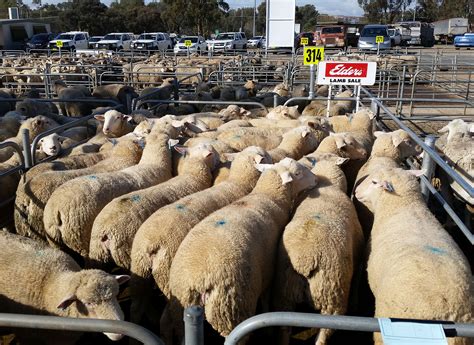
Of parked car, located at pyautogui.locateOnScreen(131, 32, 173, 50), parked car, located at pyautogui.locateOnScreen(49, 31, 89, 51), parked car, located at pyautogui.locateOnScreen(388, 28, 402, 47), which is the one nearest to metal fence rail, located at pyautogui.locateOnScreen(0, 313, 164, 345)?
parked car, located at pyautogui.locateOnScreen(131, 32, 173, 50)

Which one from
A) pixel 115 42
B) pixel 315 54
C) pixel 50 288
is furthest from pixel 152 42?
pixel 50 288

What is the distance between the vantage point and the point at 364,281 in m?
4.19

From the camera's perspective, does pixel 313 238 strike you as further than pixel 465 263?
Yes

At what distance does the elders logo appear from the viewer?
719 centimetres

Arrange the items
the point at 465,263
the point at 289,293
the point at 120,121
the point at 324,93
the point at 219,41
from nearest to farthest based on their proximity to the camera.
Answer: the point at 465,263
the point at 289,293
the point at 120,121
the point at 324,93
the point at 219,41

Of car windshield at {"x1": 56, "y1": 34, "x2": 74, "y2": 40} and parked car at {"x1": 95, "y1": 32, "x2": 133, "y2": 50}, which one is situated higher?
car windshield at {"x1": 56, "y1": 34, "x2": 74, "y2": 40}

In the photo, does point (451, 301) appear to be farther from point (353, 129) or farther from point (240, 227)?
point (353, 129)

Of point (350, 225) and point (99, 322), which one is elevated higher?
point (99, 322)

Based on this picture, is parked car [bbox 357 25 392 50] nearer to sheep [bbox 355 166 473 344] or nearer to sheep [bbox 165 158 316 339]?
sheep [bbox 355 166 473 344]

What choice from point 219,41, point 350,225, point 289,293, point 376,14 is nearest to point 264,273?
point 289,293

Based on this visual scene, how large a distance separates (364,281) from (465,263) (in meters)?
1.42

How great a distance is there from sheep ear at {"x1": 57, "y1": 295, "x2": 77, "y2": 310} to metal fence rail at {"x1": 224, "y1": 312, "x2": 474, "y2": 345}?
1.49m

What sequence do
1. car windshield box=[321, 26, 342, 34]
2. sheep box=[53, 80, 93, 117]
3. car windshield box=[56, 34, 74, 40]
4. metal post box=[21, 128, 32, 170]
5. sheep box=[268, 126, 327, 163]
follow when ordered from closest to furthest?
metal post box=[21, 128, 32, 170] < sheep box=[268, 126, 327, 163] < sheep box=[53, 80, 93, 117] < car windshield box=[56, 34, 74, 40] < car windshield box=[321, 26, 342, 34]

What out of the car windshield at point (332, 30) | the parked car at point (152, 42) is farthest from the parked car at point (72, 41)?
the car windshield at point (332, 30)
